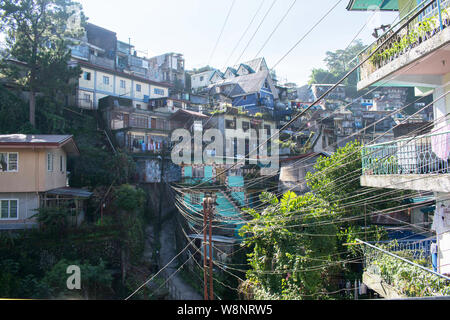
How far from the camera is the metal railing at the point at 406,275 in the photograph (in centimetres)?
629

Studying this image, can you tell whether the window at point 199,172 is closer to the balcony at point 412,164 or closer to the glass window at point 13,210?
the glass window at point 13,210

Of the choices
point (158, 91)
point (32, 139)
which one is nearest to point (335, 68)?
point (158, 91)

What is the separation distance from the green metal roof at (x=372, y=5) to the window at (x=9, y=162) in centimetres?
1652

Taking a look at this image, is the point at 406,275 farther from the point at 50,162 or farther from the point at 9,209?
the point at 9,209

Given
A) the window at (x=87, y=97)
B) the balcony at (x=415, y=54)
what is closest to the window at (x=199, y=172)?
the window at (x=87, y=97)

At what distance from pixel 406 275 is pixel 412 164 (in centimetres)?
266

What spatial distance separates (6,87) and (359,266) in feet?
87.4

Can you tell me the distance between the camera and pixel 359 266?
42.3 feet

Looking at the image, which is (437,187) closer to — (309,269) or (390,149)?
(390,149)

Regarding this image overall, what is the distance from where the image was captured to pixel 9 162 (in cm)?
1547

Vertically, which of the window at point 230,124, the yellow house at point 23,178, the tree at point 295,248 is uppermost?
the window at point 230,124

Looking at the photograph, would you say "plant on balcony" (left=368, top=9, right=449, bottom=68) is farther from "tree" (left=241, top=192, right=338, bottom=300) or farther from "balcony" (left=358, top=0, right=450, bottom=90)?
"tree" (left=241, top=192, right=338, bottom=300)

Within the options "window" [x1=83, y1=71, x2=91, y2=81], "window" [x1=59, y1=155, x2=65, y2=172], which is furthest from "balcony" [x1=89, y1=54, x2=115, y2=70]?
"window" [x1=59, y1=155, x2=65, y2=172]
